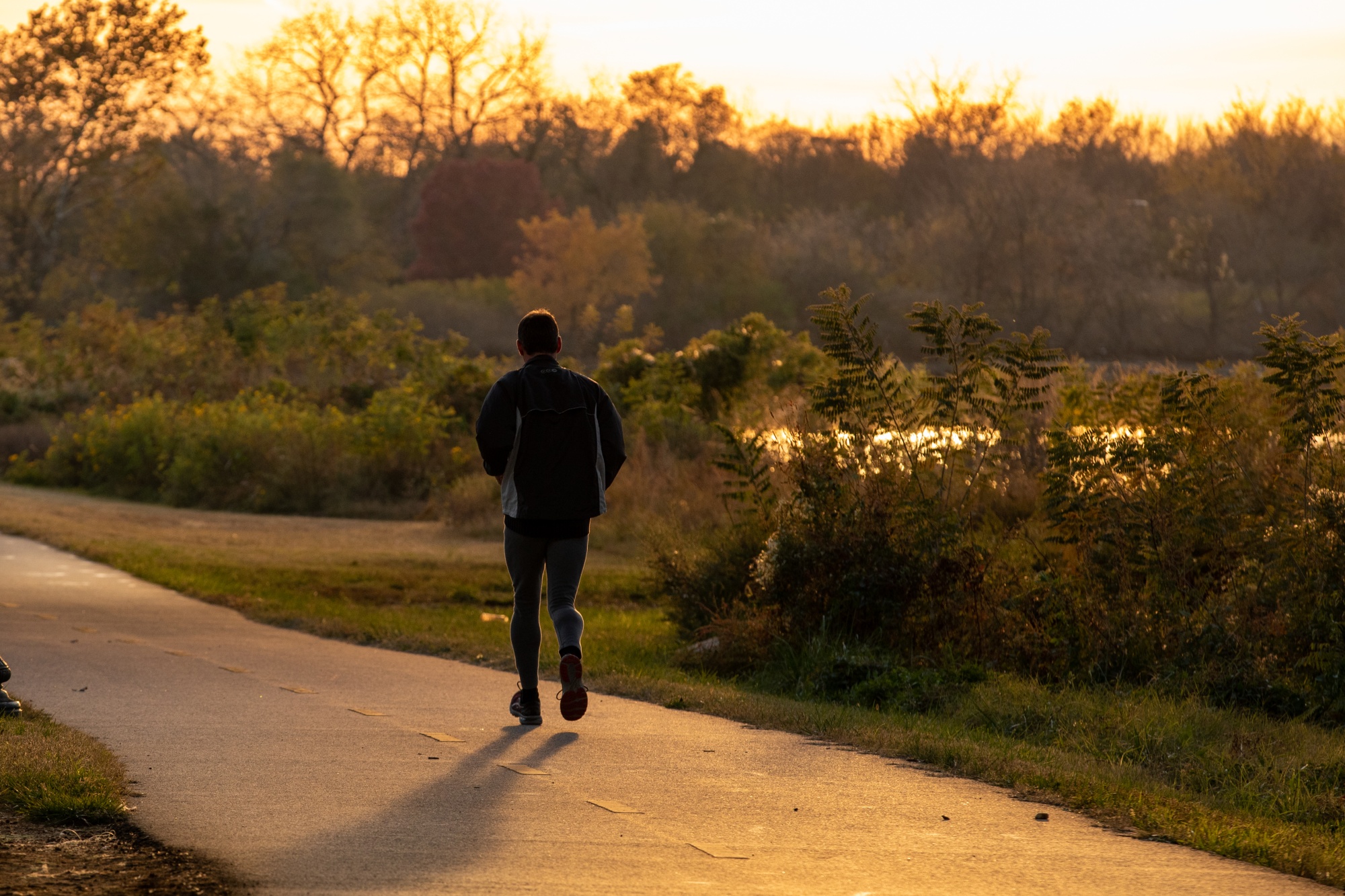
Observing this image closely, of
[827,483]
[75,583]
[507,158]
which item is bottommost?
[75,583]

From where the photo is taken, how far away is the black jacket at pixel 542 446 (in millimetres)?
7180

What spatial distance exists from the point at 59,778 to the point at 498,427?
7.76 ft

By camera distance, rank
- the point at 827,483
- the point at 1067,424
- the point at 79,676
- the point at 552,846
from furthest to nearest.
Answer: the point at 1067,424 → the point at 827,483 → the point at 79,676 → the point at 552,846

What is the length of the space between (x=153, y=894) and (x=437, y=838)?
39.9 inches

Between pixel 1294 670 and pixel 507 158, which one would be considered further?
pixel 507 158

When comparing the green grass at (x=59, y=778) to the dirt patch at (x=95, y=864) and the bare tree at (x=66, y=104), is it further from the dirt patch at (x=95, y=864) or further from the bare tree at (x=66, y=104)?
the bare tree at (x=66, y=104)

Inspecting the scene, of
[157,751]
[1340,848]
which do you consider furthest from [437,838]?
[1340,848]

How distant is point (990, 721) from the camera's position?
8.95m

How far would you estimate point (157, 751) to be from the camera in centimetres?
687

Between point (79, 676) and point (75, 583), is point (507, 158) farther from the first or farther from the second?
point (79, 676)

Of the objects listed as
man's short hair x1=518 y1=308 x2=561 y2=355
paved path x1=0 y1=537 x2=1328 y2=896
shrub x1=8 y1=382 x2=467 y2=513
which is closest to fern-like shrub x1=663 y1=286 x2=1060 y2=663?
paved path x1=0 y1=537 x2=1328 y2=896

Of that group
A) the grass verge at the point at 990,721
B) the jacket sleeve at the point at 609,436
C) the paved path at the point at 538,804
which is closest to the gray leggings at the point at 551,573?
the jacket sleeve at the point at 609,436

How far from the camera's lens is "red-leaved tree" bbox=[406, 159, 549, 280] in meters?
69.3

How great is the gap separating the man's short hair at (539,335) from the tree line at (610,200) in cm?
2775
